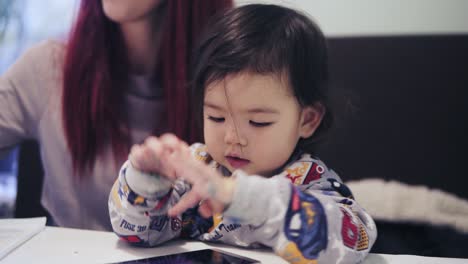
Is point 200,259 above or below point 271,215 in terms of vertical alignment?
below

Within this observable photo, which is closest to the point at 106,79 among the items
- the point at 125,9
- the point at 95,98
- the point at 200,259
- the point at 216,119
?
the point at 95,98

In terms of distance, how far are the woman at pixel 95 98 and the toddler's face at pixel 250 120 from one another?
1.01 feet

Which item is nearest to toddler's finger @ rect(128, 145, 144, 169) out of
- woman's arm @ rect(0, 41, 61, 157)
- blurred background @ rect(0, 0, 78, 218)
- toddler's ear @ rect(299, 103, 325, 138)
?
toddler's ear @ rect(299, 103, 325, 138)

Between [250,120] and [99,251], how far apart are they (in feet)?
0.94

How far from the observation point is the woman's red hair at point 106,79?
94 cm

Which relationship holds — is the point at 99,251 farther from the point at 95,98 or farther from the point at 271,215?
the point at 95,98

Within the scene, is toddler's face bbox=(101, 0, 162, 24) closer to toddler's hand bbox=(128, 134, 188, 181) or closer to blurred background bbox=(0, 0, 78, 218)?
toddler's hand bbox=(128, 134, 188, 181)

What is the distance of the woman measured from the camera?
37.2 inches

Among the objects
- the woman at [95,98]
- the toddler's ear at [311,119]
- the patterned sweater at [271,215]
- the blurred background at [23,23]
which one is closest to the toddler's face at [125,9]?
the woman at [95,98]

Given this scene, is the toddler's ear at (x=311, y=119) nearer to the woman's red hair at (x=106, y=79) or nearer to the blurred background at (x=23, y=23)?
the woman's red hair at (x=106, y=79)

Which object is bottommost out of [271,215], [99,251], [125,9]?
[99,251]

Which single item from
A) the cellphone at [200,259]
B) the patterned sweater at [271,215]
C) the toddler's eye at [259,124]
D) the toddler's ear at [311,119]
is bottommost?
the cellphone at [200,259]

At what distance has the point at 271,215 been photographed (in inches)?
18.6

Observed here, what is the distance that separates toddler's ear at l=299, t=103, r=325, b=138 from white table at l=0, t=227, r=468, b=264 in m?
0.20
